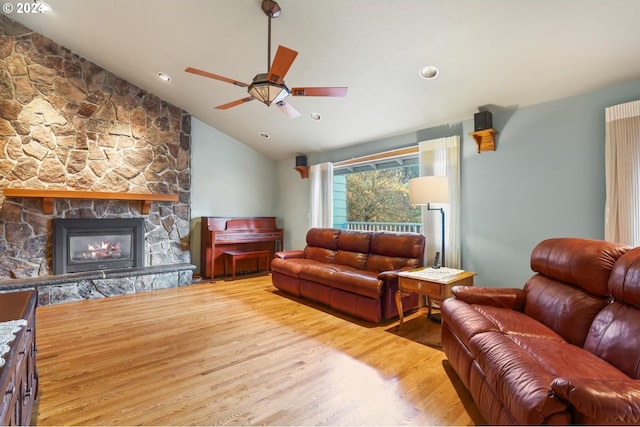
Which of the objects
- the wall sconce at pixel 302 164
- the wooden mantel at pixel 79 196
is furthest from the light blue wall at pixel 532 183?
the wooden mantel at pixel 79 196

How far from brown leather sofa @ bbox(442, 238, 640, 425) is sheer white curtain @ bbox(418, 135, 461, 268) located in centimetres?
126

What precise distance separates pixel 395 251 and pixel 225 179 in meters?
3.88

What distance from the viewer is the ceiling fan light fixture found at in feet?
8.20

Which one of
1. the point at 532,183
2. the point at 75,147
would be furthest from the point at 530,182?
the point at 75,147

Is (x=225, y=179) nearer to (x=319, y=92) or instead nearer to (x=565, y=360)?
(x=319, y=92)

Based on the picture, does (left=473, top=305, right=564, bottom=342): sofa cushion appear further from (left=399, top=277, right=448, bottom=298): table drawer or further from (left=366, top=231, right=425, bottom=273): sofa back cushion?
(left=366, top=231, right=425, bottom=273): sofa back cushion

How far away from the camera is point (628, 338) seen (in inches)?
61.2

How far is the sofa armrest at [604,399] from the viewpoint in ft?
3.37

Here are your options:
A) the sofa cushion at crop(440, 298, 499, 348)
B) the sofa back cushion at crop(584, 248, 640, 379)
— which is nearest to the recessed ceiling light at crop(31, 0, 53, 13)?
the sofa cushion at crop(440, 298, 499, 348)

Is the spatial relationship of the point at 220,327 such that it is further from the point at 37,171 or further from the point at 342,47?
the point at 37,171

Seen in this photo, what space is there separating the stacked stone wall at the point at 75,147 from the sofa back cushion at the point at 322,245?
7.80 ft

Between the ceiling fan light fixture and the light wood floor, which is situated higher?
the ceiling fan light fixture

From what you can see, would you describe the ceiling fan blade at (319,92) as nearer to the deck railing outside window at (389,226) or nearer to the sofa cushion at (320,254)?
the deck railing outside window at (389,226)

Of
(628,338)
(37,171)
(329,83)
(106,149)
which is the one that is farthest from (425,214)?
(37,171)
